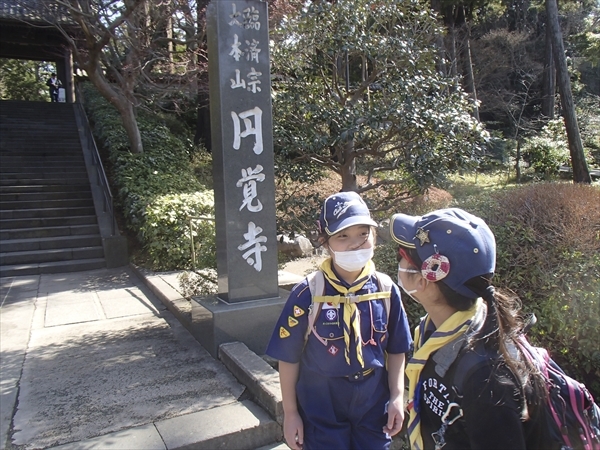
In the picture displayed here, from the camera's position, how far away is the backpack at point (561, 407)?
3.92ft

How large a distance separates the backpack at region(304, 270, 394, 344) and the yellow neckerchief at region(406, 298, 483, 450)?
0.61 m

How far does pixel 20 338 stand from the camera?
15.2ft

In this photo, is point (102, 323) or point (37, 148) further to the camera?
point (37, 148)

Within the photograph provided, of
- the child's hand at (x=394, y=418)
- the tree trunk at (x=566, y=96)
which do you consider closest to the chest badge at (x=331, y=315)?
the child's hand at (x=394, y=418)

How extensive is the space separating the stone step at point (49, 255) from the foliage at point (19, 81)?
18630 millimetres

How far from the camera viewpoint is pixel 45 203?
31.7 feet

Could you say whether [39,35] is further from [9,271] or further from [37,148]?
[9,271]

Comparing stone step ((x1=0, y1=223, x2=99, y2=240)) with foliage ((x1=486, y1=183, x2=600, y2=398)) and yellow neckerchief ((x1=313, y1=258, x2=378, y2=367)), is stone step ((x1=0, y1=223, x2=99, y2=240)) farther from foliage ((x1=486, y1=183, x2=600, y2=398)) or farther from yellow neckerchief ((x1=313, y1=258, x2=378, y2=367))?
yellow neckerchief ((x1=313, y1=258, x2=378, y2=367))

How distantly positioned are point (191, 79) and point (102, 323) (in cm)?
699

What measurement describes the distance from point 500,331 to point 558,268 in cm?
225

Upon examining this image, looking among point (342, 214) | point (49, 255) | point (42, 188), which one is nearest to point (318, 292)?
point (342, 214)

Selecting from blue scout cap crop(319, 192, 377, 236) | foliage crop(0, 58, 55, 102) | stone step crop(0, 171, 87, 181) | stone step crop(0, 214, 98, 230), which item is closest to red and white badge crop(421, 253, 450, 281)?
blue scout cap crop(319, 192, 377, 236)

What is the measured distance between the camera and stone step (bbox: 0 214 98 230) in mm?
8930

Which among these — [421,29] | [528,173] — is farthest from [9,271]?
[528,173]
